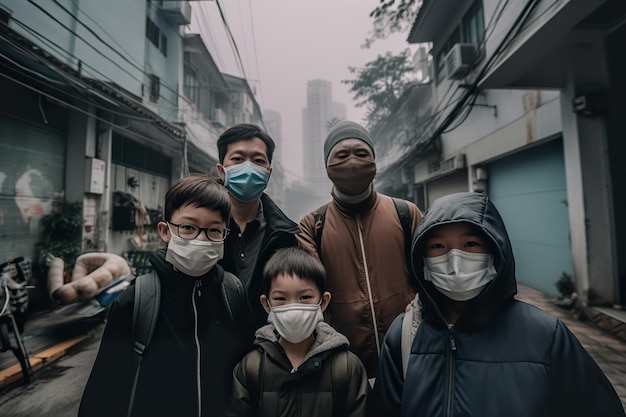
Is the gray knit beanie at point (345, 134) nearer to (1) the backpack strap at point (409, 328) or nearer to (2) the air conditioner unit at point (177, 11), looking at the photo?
(1) the backpack strap at point (409, 328)

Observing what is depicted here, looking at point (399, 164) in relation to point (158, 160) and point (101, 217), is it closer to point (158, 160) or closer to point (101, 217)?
point (158, 160)

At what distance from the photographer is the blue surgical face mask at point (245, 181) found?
184 centimetres

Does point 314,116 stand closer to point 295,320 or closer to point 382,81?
point 382,81

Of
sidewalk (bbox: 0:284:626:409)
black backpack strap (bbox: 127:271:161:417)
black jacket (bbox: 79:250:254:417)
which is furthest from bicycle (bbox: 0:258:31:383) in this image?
black backpack strap (bbox: 127:271:161:417)

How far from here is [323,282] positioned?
1.47 m

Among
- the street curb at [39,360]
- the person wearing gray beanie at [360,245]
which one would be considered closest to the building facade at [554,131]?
→ the person wearing gray beanie at [360,245]

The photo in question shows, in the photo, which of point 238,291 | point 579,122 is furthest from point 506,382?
point 579,122

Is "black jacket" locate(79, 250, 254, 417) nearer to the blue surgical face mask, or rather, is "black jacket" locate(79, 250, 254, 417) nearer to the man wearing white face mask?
the man wearing white face mask

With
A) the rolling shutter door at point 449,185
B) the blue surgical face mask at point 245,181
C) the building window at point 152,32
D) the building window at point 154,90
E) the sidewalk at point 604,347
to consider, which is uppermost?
the building window at point 152,32

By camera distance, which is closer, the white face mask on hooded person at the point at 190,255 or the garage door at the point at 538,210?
the white face mask on hooded person at the point at 190,255

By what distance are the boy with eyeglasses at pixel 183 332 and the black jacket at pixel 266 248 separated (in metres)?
0.17

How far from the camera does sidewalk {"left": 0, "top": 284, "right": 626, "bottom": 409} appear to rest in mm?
3237

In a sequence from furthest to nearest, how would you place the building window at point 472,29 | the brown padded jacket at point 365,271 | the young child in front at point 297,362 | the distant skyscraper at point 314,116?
1. the distant skyscraper at point 314,116
2. the building window at point 472,29
3. the brown padded jacket at point 365,271
4. the young child in front at point 297,362

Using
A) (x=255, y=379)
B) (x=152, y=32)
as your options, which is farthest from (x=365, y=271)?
(x=152, y=32)
